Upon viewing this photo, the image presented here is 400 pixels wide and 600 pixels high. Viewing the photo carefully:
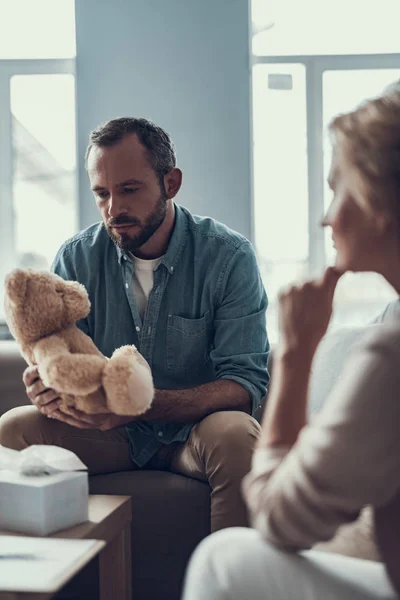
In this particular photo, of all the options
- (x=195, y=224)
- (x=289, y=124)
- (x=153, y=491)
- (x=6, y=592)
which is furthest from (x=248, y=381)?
(x=289, y=124)

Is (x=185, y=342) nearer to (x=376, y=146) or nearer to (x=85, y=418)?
(x=85, y=418)

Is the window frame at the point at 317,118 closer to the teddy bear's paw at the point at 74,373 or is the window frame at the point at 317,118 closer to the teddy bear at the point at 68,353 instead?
the teddy bear at the point at 68,353

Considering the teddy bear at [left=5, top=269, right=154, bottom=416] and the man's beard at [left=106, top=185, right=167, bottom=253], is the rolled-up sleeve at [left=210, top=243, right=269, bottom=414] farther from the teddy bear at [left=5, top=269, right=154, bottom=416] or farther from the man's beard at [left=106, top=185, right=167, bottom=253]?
the teddy bear at [left=5, top=269, right=154, bottom=416]

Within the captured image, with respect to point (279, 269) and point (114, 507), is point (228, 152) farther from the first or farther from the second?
point (114, 507)

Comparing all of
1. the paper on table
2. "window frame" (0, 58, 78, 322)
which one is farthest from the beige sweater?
"window frame" (0, 58, 78, 322)

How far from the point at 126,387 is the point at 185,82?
7.30ft

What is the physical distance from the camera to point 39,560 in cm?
109

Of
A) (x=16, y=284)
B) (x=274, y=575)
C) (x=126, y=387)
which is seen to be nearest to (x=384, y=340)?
(x=274, y=575)

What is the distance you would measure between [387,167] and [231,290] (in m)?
1.14

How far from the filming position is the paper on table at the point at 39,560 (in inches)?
39.3

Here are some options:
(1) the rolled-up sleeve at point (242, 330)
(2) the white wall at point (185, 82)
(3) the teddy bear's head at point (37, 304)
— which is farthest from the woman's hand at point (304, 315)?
(2) the white wall at point (185, 82)

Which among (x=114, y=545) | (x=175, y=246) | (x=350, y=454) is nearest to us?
(x=350, y=454)

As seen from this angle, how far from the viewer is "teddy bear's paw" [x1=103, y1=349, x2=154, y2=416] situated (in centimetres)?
143

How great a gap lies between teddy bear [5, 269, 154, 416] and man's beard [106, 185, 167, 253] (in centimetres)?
33
